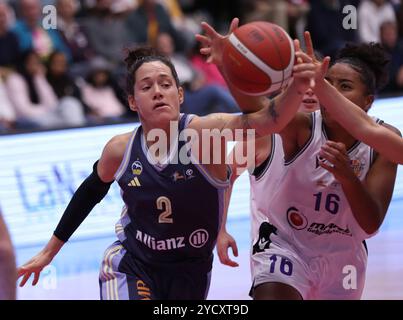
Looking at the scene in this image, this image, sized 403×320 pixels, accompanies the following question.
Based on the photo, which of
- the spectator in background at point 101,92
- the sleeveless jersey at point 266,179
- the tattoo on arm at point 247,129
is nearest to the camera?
the tattoo on arm at point 247,129

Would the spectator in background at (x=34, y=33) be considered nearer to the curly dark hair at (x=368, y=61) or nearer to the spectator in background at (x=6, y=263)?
the curly dark hair at (x=368, y=61)

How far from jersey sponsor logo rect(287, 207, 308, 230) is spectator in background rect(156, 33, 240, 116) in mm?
4816

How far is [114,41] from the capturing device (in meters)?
10.1

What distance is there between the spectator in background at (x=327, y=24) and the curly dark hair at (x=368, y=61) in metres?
5.72

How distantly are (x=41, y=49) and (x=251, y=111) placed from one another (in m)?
5.95

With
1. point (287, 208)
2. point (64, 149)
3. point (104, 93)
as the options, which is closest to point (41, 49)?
point (104, 93)

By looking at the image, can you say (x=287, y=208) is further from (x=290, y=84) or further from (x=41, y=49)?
(x=41, y=49)

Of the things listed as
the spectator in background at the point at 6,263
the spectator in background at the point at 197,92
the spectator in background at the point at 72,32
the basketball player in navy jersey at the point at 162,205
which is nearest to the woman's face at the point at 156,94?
the basketball player in navy jersey at the point at 162,205

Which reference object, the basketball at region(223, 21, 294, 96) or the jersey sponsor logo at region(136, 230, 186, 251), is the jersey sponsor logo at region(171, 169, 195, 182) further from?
the basketball at region(223, 21, 294, 96)

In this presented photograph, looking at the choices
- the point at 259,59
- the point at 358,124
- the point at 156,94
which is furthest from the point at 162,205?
the point at 358,124

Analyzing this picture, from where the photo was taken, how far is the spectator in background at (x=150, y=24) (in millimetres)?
10203

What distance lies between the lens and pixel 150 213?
424cm

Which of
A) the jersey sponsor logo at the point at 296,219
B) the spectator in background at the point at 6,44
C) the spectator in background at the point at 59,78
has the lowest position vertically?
the jersey sponsor logo at the point at 296,219

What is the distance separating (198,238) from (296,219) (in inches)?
19.7
